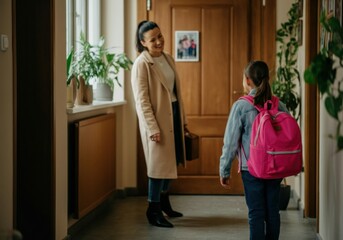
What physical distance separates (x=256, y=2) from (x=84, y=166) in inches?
94.2

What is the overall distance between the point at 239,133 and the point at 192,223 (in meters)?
1.72

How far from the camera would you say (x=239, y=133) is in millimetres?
3730

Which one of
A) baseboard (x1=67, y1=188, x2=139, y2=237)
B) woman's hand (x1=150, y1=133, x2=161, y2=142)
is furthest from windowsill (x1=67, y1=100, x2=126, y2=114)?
Answer: baseboard (x1=67, y1=188, x2=139, y2=237)

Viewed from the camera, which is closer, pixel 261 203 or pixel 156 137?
pixel 261 203

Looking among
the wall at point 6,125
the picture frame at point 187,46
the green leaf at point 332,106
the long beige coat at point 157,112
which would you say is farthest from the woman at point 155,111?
the green leaf at point 332,106

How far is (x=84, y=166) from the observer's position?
16.7 ft

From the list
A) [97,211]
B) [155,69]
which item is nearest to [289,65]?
[155,69]

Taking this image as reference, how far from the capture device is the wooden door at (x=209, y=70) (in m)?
6.44

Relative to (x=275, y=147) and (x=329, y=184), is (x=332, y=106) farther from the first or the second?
(x=329, y=184)

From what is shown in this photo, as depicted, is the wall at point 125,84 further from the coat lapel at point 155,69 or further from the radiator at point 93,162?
the coat lapel at point 155,69

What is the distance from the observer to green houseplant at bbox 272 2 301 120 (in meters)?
5.79

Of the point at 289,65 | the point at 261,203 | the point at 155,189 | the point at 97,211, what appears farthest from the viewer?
the point at 289,65

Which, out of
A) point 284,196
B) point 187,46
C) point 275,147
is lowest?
point 284,196

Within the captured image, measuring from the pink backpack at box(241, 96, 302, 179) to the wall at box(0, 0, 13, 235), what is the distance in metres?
1.26
